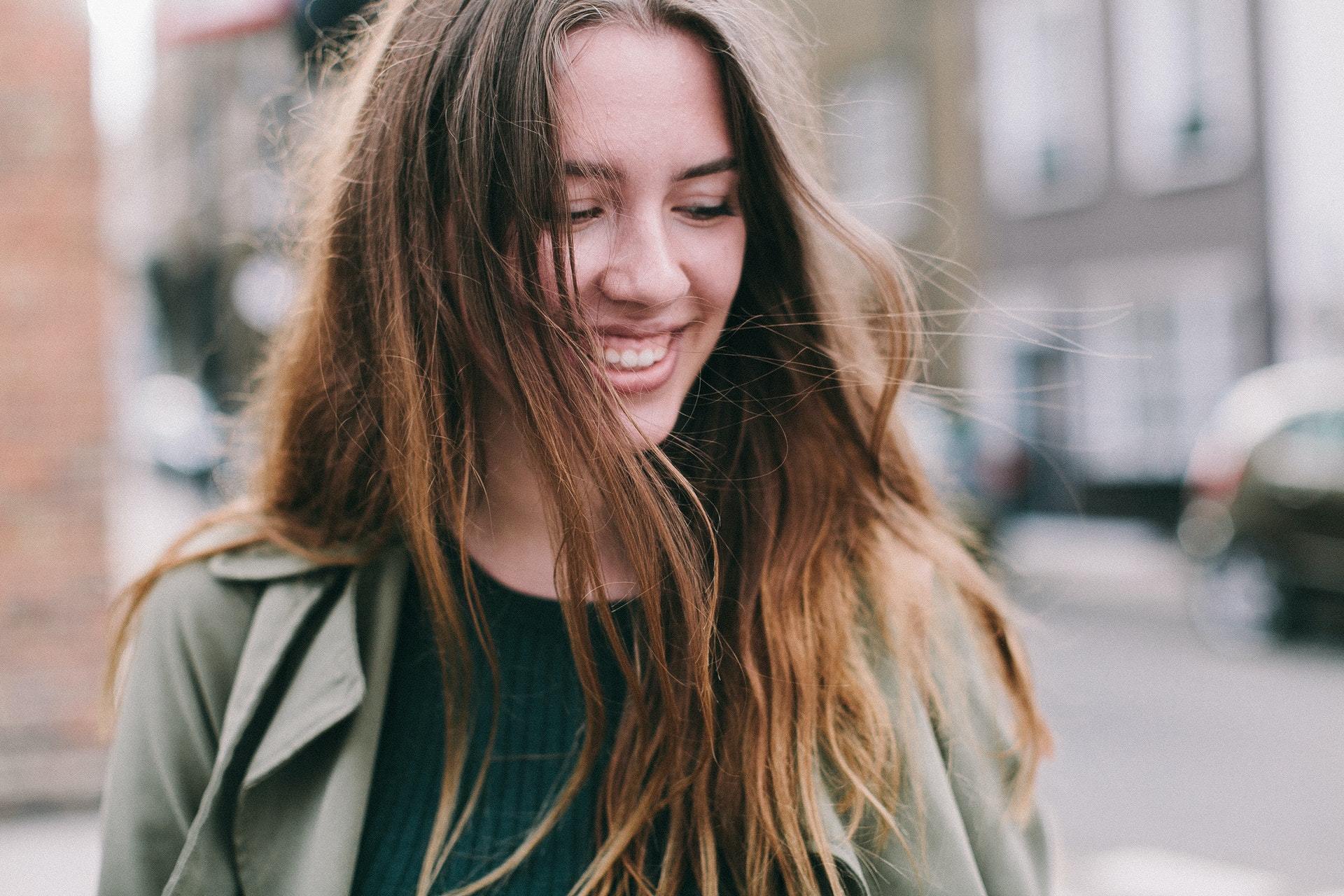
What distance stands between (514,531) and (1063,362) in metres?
15.1

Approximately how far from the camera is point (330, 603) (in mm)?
1628

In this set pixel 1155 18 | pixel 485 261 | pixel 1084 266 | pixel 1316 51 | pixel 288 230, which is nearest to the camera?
pixel 485 261

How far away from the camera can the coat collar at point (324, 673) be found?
4.76 feet

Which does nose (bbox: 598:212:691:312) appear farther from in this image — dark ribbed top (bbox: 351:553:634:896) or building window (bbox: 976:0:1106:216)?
building window (bbox: 976:0:1106:216)

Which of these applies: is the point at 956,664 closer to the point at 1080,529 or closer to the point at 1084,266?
the point at 1080,529

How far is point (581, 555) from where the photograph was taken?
1486 millimetres

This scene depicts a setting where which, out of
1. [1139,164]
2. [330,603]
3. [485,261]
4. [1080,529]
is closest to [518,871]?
[330,603]

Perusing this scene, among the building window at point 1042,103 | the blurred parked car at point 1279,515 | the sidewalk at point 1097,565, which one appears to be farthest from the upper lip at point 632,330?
the building window at point 1042,103

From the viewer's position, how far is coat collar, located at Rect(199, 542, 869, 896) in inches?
57.2

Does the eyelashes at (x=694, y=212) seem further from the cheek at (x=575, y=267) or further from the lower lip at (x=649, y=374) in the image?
the lower lip at (x=649, y=374)

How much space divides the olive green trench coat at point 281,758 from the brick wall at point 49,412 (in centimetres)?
340

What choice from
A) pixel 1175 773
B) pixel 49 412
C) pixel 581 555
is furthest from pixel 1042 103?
pixel 581 555

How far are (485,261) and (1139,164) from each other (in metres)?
15.3

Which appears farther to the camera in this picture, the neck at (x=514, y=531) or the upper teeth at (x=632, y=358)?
the neck at (x=514, y=531)
